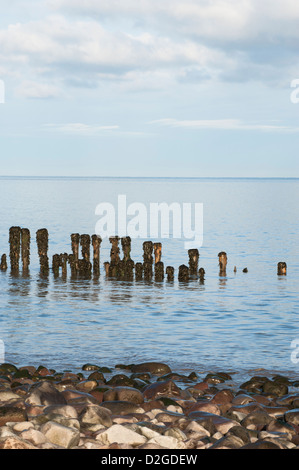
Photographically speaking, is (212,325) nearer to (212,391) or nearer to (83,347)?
(83,347)

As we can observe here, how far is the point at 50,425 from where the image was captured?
26.0ft

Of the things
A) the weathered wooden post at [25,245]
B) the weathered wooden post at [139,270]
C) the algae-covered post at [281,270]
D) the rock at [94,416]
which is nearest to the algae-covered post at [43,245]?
the weathered wooden post at [25,245]

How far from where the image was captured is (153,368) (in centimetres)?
1377

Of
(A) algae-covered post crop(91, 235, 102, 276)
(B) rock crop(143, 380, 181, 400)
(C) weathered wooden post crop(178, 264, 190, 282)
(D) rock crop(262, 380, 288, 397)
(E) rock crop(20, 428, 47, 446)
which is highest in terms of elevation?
(A) algae-covered post crop(91, 235, 102, 276)

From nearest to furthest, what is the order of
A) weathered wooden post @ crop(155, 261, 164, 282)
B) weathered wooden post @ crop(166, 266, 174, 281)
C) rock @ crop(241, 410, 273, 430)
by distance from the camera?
rock @ crop(241, 410, 273, 430) < weathered wooden post @ crop(155, 261, 164, 282) < weathered wooden post @ crop(166, 266, 174, 281)

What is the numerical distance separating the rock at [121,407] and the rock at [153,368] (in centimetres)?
378

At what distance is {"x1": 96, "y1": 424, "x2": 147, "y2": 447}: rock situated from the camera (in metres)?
7.74

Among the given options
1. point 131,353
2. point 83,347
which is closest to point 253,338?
point 131,353

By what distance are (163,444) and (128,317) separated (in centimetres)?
1290

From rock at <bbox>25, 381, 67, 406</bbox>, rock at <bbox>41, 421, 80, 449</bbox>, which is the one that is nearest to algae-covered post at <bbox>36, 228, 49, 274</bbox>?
rock at <bbox>25, 381, 67, 406</bbox>

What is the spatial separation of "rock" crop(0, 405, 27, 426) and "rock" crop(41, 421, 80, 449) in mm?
673

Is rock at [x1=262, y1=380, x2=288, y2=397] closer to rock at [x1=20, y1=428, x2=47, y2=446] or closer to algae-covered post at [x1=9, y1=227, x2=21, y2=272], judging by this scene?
rock at [x1=20, y1=428, x2=47, y2=446]

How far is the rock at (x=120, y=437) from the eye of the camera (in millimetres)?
7738

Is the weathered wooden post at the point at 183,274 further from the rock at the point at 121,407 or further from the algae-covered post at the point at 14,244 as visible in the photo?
the rock at the point at 121,407
